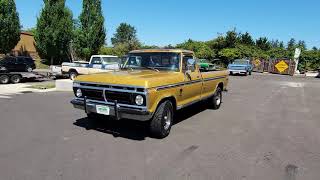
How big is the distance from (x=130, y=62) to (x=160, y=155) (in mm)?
3403

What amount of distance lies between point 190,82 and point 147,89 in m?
2.21

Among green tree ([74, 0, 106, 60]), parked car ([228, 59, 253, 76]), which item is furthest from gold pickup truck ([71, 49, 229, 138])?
green tree ([74, 0, 106, 60])

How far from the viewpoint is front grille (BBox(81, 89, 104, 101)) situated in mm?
7293

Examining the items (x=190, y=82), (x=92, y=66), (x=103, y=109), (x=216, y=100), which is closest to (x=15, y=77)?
(x=92, y=66)

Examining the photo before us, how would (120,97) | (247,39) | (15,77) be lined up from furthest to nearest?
1. (247,39)
2. (15,77)
3. (120,97)

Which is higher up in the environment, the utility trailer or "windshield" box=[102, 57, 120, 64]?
"windshield" box=[102, 57, 120, 64]

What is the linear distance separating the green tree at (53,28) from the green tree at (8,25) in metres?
2.20

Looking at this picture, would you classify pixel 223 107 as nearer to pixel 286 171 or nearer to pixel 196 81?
pixel 196 81

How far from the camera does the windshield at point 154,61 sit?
841 cm

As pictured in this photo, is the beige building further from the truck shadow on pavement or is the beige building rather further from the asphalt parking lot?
the truck shadow on pavement

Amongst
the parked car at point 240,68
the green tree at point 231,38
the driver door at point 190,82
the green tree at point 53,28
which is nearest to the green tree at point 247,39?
the green tree at point 231,38

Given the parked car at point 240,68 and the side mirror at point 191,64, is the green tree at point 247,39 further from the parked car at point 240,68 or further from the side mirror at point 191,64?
the side mirror at point 191,64

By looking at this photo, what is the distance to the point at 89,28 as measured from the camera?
120ft

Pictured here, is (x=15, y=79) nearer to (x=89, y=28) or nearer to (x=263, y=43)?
(x=89, y=28)
